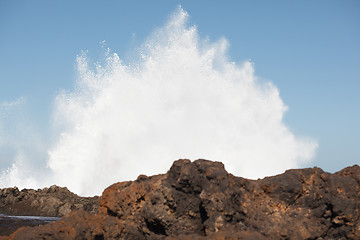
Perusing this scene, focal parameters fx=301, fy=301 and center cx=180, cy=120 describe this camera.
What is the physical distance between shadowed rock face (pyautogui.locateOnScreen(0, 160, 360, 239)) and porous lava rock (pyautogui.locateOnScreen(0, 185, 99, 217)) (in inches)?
706

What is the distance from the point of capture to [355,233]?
7566 mm

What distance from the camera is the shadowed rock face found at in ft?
23.6

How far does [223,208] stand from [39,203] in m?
25.9

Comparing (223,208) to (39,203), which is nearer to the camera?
(223,208)

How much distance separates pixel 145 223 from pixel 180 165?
180 cm

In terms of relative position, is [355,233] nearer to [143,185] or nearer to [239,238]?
[239,238]

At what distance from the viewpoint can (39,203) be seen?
91.7 ft

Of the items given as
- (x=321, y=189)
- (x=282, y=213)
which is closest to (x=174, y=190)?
(x=282, y=213)

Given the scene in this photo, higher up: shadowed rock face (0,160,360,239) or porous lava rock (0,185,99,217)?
porous lava rock (0,185,99,217)

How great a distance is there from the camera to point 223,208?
694cm

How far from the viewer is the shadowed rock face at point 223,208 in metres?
7.19

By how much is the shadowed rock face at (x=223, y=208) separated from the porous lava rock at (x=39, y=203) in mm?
17928

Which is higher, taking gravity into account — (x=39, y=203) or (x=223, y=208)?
(x=39, y=203)

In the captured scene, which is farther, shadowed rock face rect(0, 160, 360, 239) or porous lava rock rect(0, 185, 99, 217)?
porous lava rock rect(0, 185, 99, 217)
